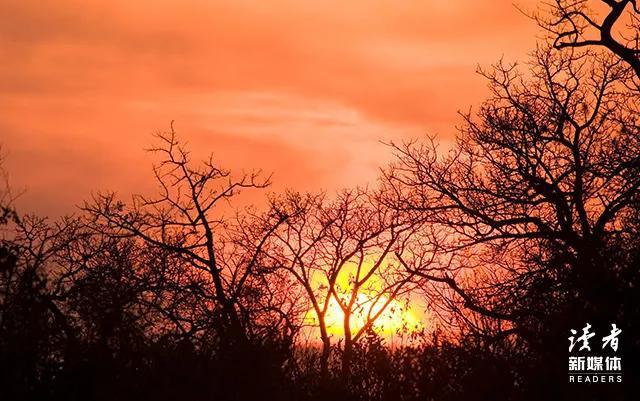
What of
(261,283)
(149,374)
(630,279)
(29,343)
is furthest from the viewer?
(261,283)

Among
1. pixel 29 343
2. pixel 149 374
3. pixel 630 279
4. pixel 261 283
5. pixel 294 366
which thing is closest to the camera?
pixel 29 343

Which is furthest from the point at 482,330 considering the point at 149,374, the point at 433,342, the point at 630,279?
the point at 149,374

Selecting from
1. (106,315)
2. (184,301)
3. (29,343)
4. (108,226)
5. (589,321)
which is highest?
(108,226)

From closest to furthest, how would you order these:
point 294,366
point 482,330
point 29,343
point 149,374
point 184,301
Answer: point 29,343
point 149,374
point 294,366
point 482,330
point 184,301

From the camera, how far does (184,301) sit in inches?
1066

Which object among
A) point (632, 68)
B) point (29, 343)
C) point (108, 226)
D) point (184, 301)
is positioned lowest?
point (29, 343)

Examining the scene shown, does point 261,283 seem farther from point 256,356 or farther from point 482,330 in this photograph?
point 256,356

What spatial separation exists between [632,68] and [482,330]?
7699 mm

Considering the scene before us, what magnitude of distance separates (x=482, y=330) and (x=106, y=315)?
9.81 meters

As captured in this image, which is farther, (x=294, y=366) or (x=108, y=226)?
(x=108, y=226)

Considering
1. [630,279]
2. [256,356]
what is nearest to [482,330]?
[630,279]

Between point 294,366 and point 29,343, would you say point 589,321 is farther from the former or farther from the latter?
point 29,343

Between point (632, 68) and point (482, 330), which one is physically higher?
point (632, 68)

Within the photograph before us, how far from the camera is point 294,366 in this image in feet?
62.4
